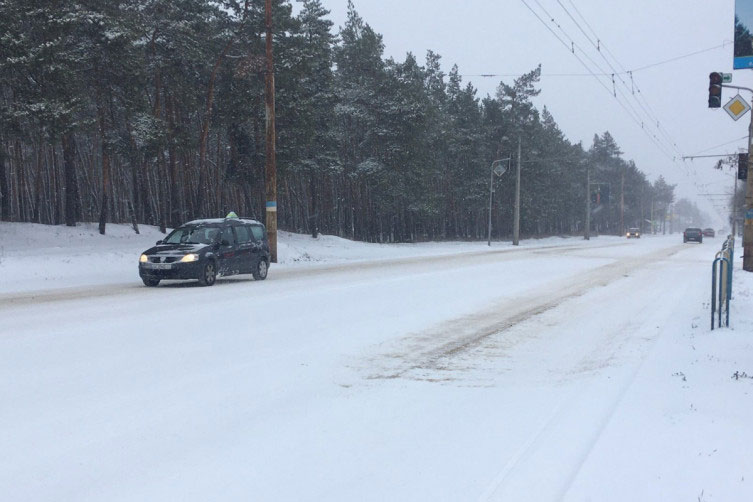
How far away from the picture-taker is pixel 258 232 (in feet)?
65.2

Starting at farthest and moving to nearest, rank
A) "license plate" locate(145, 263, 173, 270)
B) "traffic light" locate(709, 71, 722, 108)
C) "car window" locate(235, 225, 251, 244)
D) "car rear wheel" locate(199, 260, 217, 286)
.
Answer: "car window" locate(235, 225, 251, 244)
"traffic light" locate(709, 71, 722, 108)
"car rear wheel" locate(199, 260, 217, 286)
"license plate" locate(145, 263, 173, 270)

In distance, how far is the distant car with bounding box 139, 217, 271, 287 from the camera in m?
16.5

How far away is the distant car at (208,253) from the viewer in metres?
16.5

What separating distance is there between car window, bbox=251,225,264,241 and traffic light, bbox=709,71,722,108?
43.1ft

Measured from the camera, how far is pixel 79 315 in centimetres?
1104

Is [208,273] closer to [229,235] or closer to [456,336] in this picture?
[229,235]

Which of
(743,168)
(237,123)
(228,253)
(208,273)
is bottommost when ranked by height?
(208,273)

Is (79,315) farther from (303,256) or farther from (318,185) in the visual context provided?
(318,185)

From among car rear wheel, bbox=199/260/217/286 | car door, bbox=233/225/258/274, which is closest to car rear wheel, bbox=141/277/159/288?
car rear wheel, bbox=199/260/217/286

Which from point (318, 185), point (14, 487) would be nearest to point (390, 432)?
point (14, 487)

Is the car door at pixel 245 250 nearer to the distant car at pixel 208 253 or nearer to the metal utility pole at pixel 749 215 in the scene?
the distant car at pixel 208 253

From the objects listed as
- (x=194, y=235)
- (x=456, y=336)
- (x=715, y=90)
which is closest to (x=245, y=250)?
(x=194, y=235)

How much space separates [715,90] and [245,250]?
13.6 metres

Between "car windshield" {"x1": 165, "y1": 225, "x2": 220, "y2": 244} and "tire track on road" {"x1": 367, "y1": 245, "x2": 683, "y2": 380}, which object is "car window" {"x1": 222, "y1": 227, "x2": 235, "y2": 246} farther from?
"tire track on road" {"x1": 367, "y1": 245, "x2": 683, "y2": 380}
